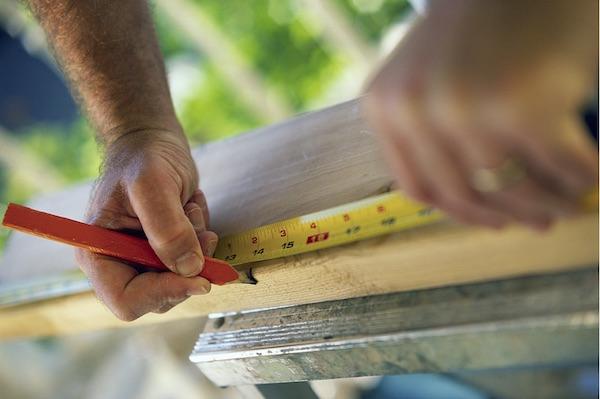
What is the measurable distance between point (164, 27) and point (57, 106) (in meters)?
0.71

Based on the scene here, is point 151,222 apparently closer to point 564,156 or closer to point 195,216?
point 195,216

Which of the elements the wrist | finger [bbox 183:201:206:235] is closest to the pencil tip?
finger [bbox 183:201:206:235]

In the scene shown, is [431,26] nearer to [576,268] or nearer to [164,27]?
[576,268]

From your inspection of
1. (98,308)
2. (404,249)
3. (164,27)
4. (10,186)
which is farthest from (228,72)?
(404,249)

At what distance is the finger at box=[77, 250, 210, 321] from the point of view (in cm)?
83

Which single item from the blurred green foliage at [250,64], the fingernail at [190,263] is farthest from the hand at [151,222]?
the blurred green foliage at [250,64]

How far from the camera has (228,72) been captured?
10.1 ft

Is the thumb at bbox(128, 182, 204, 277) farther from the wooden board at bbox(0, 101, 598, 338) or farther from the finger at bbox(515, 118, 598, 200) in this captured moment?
the finger at bbox(515, 118, 598, 200)

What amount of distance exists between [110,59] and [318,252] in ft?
1.82

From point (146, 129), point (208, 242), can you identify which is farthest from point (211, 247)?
point (146, 129)

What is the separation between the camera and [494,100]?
478mm

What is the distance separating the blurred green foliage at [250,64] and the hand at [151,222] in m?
2.25

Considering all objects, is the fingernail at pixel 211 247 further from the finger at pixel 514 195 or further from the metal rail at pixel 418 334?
the finger at pixel 514 195

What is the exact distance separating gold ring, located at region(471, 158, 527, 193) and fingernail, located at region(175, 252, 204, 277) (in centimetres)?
39
